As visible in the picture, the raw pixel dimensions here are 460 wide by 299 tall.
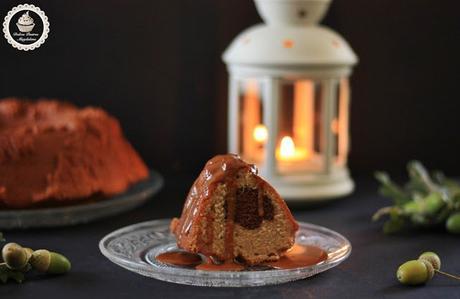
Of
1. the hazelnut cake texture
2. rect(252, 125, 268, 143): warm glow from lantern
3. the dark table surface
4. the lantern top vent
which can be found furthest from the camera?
rect(252, 125, 268, 143): warm glow from lantern

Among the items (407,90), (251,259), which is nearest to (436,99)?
(407,90)

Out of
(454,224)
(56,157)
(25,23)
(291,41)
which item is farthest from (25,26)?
(454,224)

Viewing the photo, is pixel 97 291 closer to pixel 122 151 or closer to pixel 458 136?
pixel 122 151

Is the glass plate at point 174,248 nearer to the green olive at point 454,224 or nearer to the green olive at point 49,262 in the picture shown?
the green olive at point 49,262

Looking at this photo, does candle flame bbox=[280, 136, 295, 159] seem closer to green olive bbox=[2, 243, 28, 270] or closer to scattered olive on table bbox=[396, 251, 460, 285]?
scattered olive on table bbox=[396, 251, 460, 285]

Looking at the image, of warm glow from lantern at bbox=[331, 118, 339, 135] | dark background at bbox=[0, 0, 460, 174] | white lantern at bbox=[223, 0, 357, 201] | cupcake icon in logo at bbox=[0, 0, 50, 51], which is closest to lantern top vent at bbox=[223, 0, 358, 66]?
white lantern at bbox=[223, 0, 357, 201]

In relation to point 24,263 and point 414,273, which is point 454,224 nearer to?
point 414,273
